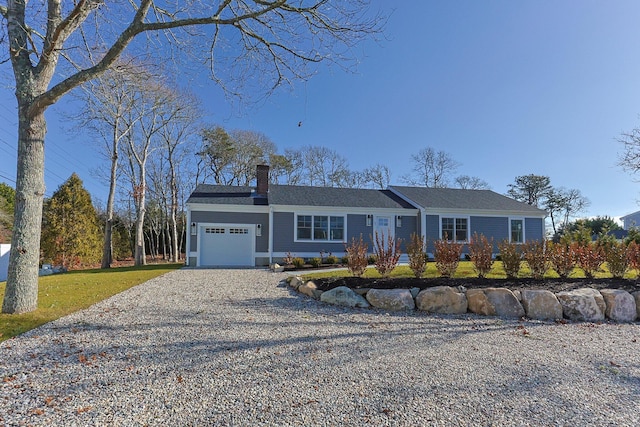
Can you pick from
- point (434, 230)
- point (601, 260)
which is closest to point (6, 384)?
point (601, 260)

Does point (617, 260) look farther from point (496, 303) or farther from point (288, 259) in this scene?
point (288, 259)

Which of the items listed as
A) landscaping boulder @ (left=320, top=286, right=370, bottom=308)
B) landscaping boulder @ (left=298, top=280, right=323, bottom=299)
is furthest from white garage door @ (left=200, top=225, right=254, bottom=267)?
landscaping boulder @ (left=320, top=286, right=370, bottom=308)

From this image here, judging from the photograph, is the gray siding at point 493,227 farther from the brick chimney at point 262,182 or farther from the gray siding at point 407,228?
the brick chimney at point 262,182

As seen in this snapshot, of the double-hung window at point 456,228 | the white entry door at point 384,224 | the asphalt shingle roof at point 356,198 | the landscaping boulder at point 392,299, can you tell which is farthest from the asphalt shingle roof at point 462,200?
the landscaping boulder at point 392,299

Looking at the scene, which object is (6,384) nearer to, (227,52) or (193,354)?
(193,354)

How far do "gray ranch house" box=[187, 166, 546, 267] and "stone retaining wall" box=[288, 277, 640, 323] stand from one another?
9.14m

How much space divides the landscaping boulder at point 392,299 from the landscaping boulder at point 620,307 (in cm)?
332

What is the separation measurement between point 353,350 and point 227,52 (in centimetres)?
588

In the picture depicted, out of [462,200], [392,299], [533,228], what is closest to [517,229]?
[533,228]

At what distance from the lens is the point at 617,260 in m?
7.12

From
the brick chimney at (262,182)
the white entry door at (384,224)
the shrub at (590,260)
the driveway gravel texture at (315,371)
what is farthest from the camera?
the brick chimney at (262,182)

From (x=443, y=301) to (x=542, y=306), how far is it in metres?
1.62

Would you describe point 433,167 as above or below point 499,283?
above

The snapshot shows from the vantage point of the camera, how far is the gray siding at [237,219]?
14.6 metres
